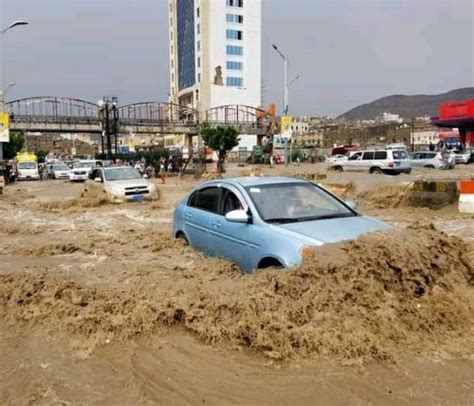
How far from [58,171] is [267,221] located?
4062 centimetres

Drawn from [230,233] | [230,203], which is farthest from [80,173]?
[230,233]

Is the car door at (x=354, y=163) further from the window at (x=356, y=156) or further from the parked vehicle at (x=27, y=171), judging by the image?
the parked vehicle at (x=27, y=171)

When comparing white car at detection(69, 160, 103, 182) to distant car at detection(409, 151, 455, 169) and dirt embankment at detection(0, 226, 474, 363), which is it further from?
dirt embankment at detection(0, 226, 474, 363)

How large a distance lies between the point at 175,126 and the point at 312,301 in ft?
249

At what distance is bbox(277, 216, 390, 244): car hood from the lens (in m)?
5.51

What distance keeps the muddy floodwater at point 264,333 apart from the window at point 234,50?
102 m

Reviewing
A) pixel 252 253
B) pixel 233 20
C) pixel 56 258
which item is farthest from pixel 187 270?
pixel 233 20

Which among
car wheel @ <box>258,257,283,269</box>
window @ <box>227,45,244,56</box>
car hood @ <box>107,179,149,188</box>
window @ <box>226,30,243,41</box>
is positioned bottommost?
car hood @ <box>107,179,149,188</box>

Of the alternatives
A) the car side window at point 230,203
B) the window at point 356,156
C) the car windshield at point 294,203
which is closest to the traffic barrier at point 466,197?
the car windshield at point 294,203

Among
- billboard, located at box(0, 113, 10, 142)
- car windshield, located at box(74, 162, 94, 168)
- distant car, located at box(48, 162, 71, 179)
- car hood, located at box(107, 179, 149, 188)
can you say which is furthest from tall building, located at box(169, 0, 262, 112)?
car hood, located at box(107, 179, 149, 188)

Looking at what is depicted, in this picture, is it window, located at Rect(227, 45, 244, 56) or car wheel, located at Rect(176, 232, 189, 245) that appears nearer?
car wheel, located at Rect(176, 232, 189, 245)

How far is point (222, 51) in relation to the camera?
102062 millimetres

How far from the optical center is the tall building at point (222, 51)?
101 m

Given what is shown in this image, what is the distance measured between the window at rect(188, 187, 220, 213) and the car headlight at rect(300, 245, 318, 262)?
2.22 m
